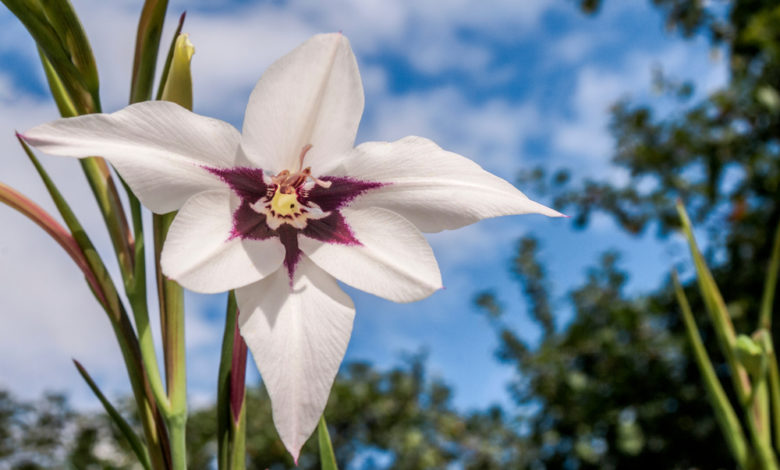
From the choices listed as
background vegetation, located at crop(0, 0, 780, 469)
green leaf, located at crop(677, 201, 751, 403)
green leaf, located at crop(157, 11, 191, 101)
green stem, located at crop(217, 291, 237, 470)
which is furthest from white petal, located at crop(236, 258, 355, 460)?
background vegetation, located at crop(0, 0, 780, 469)

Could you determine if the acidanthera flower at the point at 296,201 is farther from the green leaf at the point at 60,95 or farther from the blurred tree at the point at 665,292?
the blurred tree at the point at 665,292

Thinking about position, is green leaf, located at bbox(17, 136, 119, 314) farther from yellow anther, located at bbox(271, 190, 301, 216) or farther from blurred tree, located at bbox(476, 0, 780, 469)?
blurred tree, located at bbox(476, 0, 780, 469)

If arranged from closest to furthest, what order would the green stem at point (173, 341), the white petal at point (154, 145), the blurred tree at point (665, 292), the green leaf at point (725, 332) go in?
the white petal at point (154, 145), the green stem at point (173, 341), the green leaf at point (725, 332), the blurred tree at point (665, 292)

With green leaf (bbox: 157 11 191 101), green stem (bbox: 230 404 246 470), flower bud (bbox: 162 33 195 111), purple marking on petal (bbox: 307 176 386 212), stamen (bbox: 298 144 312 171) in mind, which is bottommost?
green stem (bbox: 230 404 246 470)

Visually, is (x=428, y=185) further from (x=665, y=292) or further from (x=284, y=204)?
(x=665, y=292)

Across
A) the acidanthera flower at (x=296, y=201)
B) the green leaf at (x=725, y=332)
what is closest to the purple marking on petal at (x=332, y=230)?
the acidanthera flower at (x=296, y=201)

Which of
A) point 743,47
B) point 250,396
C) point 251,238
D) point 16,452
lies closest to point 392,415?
point 250,396

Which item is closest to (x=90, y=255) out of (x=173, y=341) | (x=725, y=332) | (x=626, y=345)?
(x=173, y=341)

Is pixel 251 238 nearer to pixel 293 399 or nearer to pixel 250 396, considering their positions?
pixel 293 399
